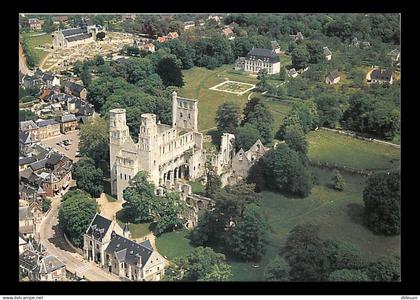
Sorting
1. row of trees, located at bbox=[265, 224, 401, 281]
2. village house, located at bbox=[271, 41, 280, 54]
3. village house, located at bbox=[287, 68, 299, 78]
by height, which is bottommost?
row of trees, located at bbox=[265, 224, 401, 281]

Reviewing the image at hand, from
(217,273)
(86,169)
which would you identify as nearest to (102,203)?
(86,169)

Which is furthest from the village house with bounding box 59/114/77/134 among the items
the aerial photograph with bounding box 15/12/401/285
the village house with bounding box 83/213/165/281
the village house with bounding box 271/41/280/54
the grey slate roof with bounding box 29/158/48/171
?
the village house with bounding box 271/41/280/54

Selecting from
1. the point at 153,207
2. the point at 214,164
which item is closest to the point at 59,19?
the point at 214,164

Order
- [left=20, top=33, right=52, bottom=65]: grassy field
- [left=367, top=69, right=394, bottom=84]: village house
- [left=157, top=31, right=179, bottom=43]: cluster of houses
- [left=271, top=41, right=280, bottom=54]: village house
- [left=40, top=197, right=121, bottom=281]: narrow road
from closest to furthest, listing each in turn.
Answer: [left=40, top=197, right=121, bottom=281]: narrow road < [left=367, top=69, right=394, bottom=84]: village house < [left=20, top=33, right=52, bottom=65]: grassy field < [left=271, top=41, right=280, bottom=54]: village house < [left=157, top=31, right=179, bottom=43]: cluster of houses

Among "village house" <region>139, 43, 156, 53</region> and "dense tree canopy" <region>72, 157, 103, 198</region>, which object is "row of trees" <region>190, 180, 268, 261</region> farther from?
"village house" <region>139, 43, 156, 53</region>

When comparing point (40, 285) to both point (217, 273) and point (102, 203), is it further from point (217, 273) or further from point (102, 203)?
point (102, 203)

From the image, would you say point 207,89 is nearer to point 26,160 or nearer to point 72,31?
point 26,160
